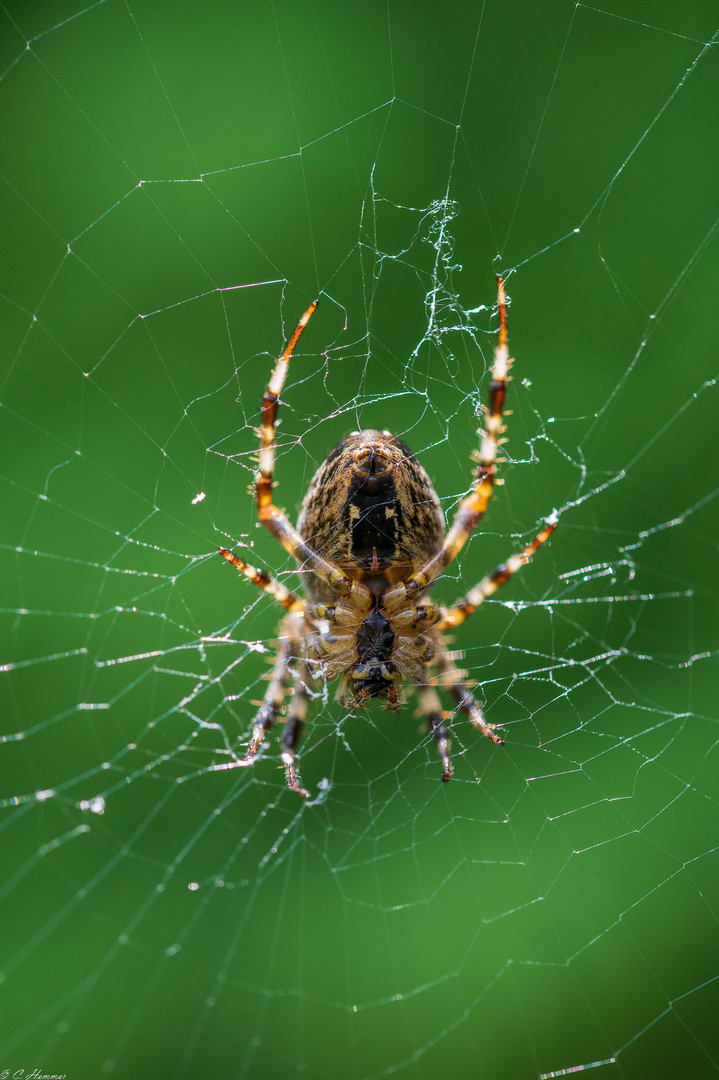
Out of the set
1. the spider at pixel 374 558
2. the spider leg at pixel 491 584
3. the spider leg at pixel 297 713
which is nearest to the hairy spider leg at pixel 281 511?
the spider at pixel 374 558

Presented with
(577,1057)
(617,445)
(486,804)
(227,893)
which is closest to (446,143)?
(617,445)

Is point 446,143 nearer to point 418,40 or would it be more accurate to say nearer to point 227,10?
point 418,40

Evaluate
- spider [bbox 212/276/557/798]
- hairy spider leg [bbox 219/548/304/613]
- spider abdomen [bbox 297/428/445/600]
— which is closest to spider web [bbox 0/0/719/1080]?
spider [bbox 212/276/557/798]

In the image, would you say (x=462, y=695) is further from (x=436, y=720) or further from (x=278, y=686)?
(x=278, y=686)

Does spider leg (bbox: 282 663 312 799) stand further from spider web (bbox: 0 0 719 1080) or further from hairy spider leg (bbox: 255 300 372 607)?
spider web (bbox: 0 0 719 1080)

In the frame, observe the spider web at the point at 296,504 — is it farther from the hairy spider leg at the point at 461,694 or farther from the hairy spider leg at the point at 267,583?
the hairy spider leg at the point at 267,583

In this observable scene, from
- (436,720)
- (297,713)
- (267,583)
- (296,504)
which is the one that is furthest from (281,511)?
(296,504)
